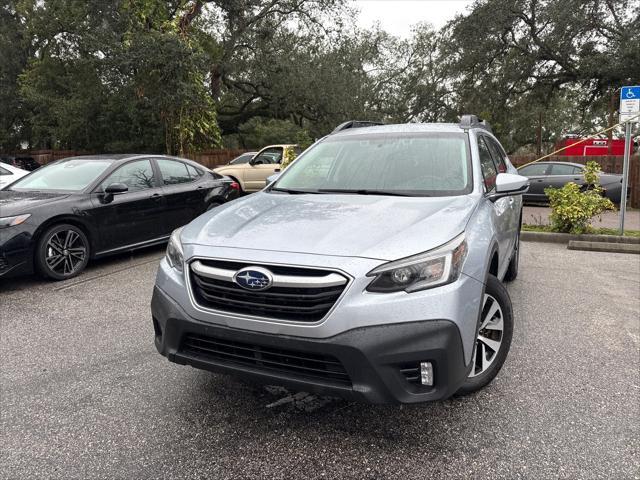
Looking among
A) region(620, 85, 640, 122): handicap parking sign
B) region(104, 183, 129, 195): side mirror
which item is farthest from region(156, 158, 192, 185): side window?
region(620, 85, 640, 122): handicap parking sign

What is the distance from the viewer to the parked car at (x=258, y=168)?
14320 millimetres

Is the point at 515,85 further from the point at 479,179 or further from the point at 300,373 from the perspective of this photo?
the point at 300,373

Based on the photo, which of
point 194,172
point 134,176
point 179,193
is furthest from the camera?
point 194,172

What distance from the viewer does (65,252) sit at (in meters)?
5.61

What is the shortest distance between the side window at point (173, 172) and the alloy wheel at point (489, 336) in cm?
540

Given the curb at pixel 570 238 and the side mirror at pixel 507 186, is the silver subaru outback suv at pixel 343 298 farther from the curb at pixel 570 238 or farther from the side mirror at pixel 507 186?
the curb at pixel 570 238

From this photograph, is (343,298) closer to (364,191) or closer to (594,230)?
(364,191)

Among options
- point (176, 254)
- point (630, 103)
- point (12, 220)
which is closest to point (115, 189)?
point (12, 220)

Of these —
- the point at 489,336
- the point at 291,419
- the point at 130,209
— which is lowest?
the point at 291,419

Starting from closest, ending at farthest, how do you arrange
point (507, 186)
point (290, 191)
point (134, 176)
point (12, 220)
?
point (507, 186) < point (290, 191) < point (12, 220) < point (134, 176)

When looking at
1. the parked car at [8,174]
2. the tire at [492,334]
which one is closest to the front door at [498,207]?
the tire at [492,334]

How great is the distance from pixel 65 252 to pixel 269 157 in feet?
31.1

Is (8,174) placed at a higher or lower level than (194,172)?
higher

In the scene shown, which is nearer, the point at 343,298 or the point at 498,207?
the point at 343,298
